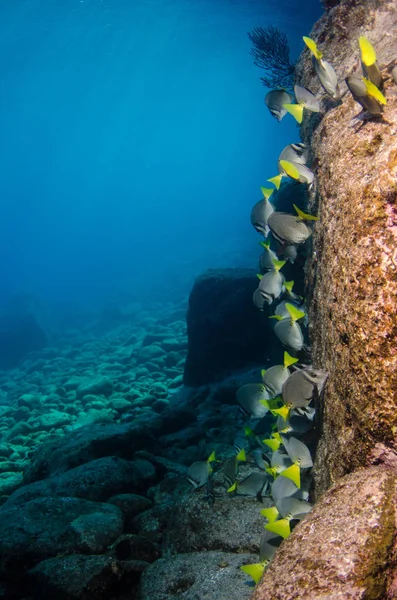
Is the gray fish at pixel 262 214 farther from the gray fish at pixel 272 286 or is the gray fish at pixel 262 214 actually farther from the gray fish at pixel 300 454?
the gray fish at pixel 300 454

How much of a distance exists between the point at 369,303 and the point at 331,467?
41.5 inches

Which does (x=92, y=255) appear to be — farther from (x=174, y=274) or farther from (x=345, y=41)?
(x=345, y=41)

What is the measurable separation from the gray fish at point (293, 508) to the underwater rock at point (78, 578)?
158 centimetres

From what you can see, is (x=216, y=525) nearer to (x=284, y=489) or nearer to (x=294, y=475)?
(x=284, y=489)

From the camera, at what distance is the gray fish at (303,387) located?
86.0 inches

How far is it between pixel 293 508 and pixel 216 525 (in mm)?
1416

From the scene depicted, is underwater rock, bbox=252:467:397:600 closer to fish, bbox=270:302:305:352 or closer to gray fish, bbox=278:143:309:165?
fish, bbox=270:302:305:352

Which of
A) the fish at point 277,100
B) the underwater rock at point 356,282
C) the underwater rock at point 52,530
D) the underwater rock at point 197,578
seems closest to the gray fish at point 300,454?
the underwater rock at point 356,282

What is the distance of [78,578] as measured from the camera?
9.25 ft

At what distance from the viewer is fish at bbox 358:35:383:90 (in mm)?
1767

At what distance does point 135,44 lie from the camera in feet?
111

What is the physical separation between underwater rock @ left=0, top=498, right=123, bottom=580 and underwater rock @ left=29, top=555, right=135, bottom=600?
0.34 meters

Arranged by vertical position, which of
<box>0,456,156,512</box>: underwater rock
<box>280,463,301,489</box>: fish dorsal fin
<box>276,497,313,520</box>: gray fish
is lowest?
<box>0,456,156,512</box>: underwater rock

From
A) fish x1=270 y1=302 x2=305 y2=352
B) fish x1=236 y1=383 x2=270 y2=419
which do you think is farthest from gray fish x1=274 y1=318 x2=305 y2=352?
fish x1=236 y1=383 x2=270 y2=419
